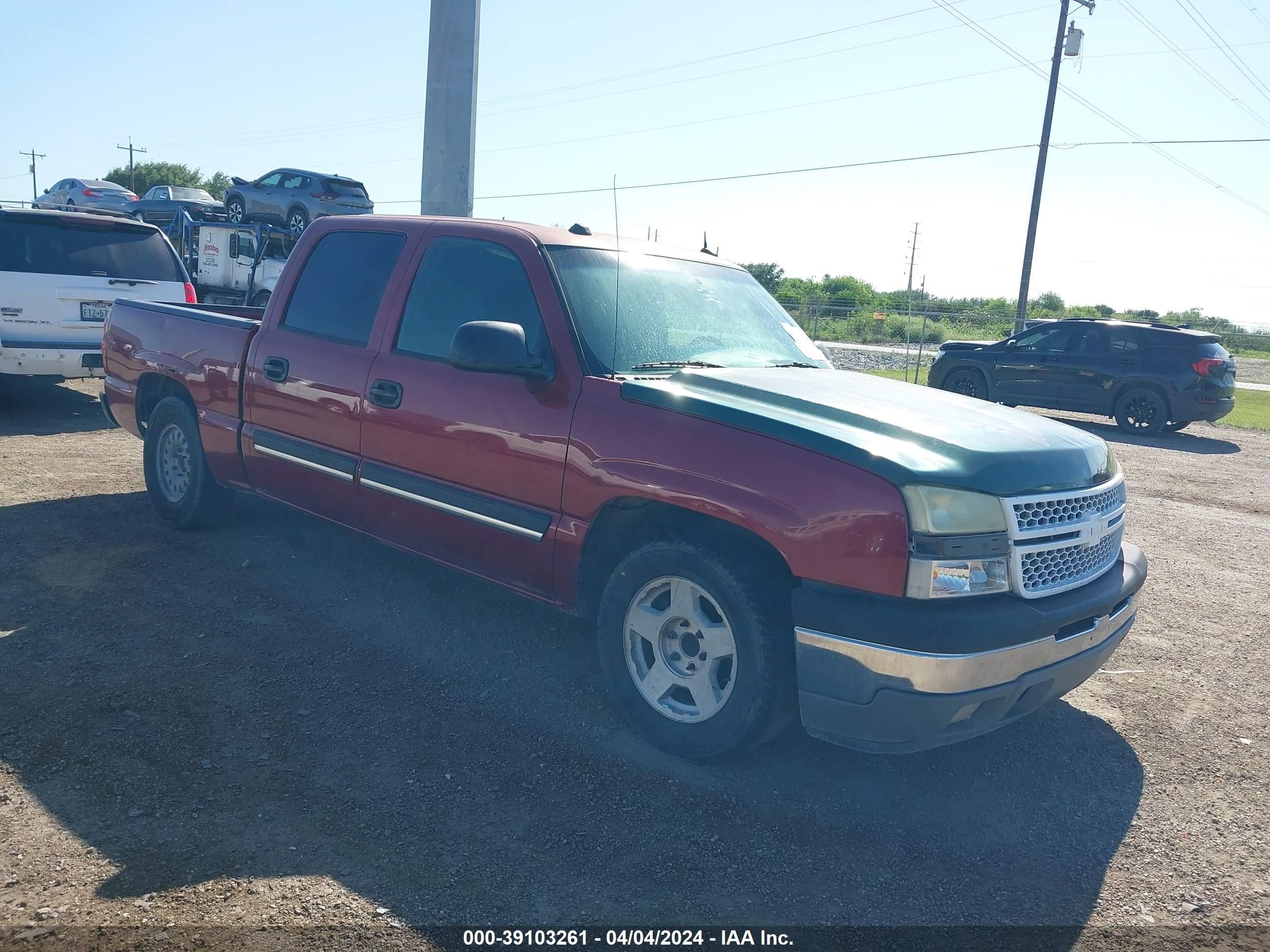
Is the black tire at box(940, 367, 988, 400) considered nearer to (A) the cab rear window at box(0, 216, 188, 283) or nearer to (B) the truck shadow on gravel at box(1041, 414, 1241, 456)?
(B) the truck shadow on gravel at box(1041, 414, 1241, 456)

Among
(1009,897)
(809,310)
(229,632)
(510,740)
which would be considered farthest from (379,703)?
(809,310)

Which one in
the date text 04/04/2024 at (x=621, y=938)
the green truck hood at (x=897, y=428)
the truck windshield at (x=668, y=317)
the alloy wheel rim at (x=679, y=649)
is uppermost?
the truck windshield at (x=668, y=317)

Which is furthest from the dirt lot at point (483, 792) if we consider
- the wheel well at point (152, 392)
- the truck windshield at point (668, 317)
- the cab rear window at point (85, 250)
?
the cab rear window at point (85, 250)

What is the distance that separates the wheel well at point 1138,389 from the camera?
1484 centimetres

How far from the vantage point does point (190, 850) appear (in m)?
2.93

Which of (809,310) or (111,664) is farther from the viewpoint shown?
(809,310)

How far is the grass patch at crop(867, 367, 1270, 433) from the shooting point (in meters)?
17.5

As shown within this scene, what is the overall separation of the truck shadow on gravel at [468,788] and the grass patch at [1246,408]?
35.8ft

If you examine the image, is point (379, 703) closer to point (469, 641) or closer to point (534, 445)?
point (469, 641)

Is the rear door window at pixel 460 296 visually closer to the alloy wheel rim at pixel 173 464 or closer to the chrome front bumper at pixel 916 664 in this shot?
the chrome front bumper at pixel 916 664

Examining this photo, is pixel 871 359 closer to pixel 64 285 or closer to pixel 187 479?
pixel 64 285

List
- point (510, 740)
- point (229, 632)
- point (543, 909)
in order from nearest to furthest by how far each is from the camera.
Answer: point (543, 909), point (510, 740), point (229, 632)

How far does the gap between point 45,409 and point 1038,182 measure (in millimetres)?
23839

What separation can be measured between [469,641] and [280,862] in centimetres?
189
